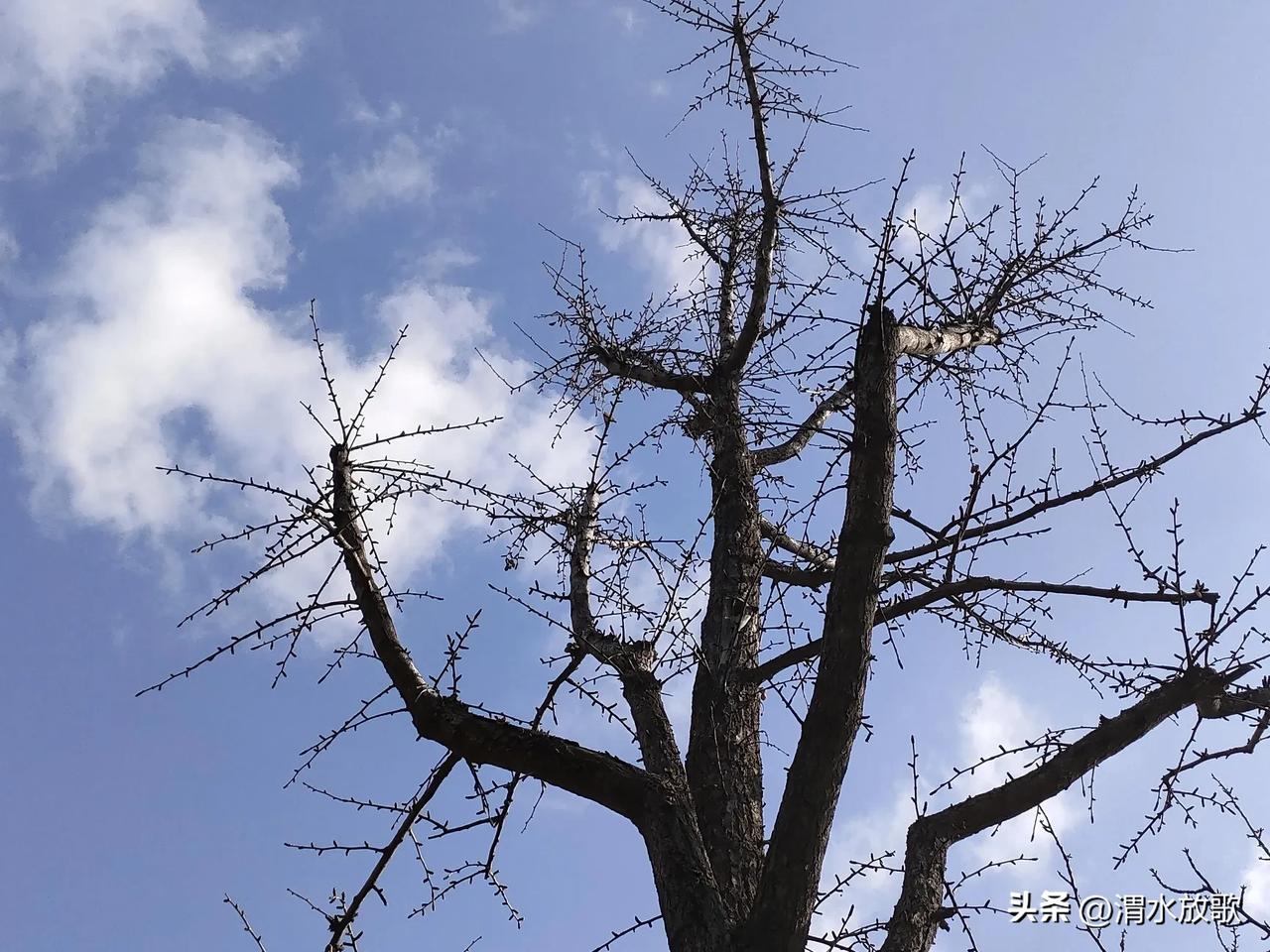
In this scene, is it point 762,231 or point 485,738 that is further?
point 762,231

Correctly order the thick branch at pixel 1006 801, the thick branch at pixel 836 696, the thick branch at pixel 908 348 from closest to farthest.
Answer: the thick branch at pixel 836 696 → the thick branch at pixel 1006 801 → the thick branch at pixel 908 348

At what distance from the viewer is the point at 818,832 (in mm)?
2824

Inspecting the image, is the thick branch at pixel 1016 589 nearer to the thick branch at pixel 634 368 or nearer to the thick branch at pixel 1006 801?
the thick branch at pixel 1006 801

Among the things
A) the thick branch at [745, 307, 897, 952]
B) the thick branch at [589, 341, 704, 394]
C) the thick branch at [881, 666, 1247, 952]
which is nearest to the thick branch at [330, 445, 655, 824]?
the thick branch at [745, 307, 897, 952]

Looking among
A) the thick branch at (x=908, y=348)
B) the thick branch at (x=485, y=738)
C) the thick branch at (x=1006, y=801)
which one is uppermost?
the thick branch at (x=908, y=348)

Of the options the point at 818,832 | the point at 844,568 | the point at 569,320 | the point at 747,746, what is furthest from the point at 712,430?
the point at 818,832

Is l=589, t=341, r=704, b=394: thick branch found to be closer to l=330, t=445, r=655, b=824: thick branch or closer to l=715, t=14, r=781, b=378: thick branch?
l=715, t=14, r=781, b=378: thick branch

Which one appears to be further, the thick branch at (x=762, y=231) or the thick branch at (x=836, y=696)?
the thick branch at (x=762, y=231)

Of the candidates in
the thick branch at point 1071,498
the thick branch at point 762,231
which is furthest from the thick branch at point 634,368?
the thick branch at point 1071,498

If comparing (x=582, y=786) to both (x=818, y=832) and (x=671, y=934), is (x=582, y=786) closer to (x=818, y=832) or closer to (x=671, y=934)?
(x=671, y=934)

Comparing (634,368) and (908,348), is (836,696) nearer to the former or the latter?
(908,348)

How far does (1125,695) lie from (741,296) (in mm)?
3235

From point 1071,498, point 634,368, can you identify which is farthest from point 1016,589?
point 634,368

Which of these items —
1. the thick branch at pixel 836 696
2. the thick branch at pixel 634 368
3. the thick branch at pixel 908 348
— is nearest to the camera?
the thick branch at pixel 836 696
